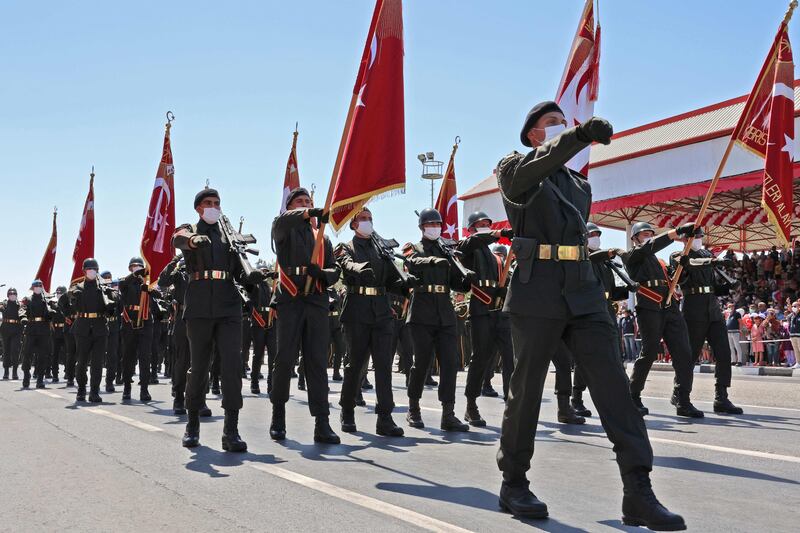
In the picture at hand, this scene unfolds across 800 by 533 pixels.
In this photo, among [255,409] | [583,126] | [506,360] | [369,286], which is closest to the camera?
[583,126]

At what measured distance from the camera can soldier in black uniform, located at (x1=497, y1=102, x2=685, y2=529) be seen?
13.8 ft

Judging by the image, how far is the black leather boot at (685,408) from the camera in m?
9.19

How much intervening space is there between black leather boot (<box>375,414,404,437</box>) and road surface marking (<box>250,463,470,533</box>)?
201 centimetres

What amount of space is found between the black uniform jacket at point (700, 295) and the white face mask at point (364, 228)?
407 centimetres

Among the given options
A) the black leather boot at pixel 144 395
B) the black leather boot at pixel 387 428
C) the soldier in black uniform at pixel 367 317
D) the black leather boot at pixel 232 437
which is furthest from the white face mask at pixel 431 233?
the black leather boot at pixel 144 395

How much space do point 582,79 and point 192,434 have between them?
5.72 m

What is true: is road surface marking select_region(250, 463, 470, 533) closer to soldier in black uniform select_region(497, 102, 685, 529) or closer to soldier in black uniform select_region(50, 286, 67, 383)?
soldier in black uniform select_region(497, 102, 685, 529)

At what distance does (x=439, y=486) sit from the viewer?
203 inches

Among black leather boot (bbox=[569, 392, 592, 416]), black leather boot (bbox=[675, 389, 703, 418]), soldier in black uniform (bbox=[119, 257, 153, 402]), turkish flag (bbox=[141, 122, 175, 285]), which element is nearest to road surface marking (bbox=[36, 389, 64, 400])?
soldier in black uniform (bbox=[119, 257, 153, 402])

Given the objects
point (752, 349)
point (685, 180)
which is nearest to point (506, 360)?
point (752, 349)

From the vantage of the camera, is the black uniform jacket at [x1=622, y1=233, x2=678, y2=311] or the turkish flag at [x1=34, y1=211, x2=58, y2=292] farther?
the turkish flag at [x1=34, y1=211, x2=58, y2=292]

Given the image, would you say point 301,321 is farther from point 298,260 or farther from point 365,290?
point 365,290

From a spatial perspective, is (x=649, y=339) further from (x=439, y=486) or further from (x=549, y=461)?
(x=439, y=486)

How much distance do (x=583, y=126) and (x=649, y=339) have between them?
19.8 ft
